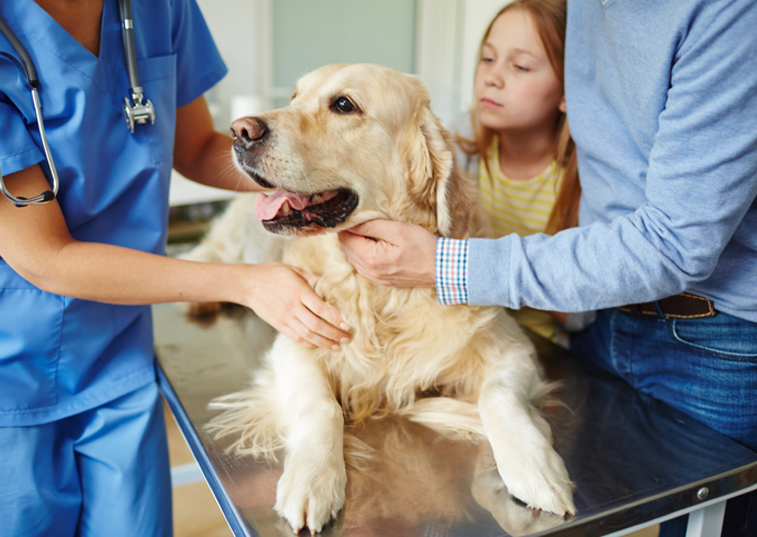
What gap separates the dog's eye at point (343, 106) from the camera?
1265mm

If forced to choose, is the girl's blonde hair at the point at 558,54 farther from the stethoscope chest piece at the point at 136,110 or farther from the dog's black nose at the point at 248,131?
the stethoscope chest piece at the point at 136,110

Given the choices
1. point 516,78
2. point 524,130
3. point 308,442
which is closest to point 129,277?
point 308,442

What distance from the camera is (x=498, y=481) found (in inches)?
39.1

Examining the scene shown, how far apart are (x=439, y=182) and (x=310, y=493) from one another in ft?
2.32

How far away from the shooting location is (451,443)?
1134 millimetres

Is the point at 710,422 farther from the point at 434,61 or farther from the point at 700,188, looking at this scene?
the point at 434,61

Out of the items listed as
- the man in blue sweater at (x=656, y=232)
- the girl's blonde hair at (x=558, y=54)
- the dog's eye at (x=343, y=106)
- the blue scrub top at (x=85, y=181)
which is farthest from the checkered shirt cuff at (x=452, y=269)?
the girl's blonde hair at (x=558, y=54)

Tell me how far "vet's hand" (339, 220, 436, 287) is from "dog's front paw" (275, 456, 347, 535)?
→ 400 millimetres

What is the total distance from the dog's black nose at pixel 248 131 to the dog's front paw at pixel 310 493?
0.61 metres

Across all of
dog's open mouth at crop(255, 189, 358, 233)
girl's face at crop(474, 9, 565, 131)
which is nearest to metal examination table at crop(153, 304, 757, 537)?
dog's open mouth at crop(255, 189, 358, 233)

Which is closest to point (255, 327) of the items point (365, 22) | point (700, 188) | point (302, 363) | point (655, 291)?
point (302, 363)

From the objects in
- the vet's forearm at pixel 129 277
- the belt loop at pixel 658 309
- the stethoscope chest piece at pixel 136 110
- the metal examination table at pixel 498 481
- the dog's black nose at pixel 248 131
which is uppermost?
the stethoscope chest piece at pixel 136 110

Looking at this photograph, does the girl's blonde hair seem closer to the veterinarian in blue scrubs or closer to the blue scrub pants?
the veterinarian in blue scrubs

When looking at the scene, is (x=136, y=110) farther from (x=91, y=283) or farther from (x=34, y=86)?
(x=91, y=283)
